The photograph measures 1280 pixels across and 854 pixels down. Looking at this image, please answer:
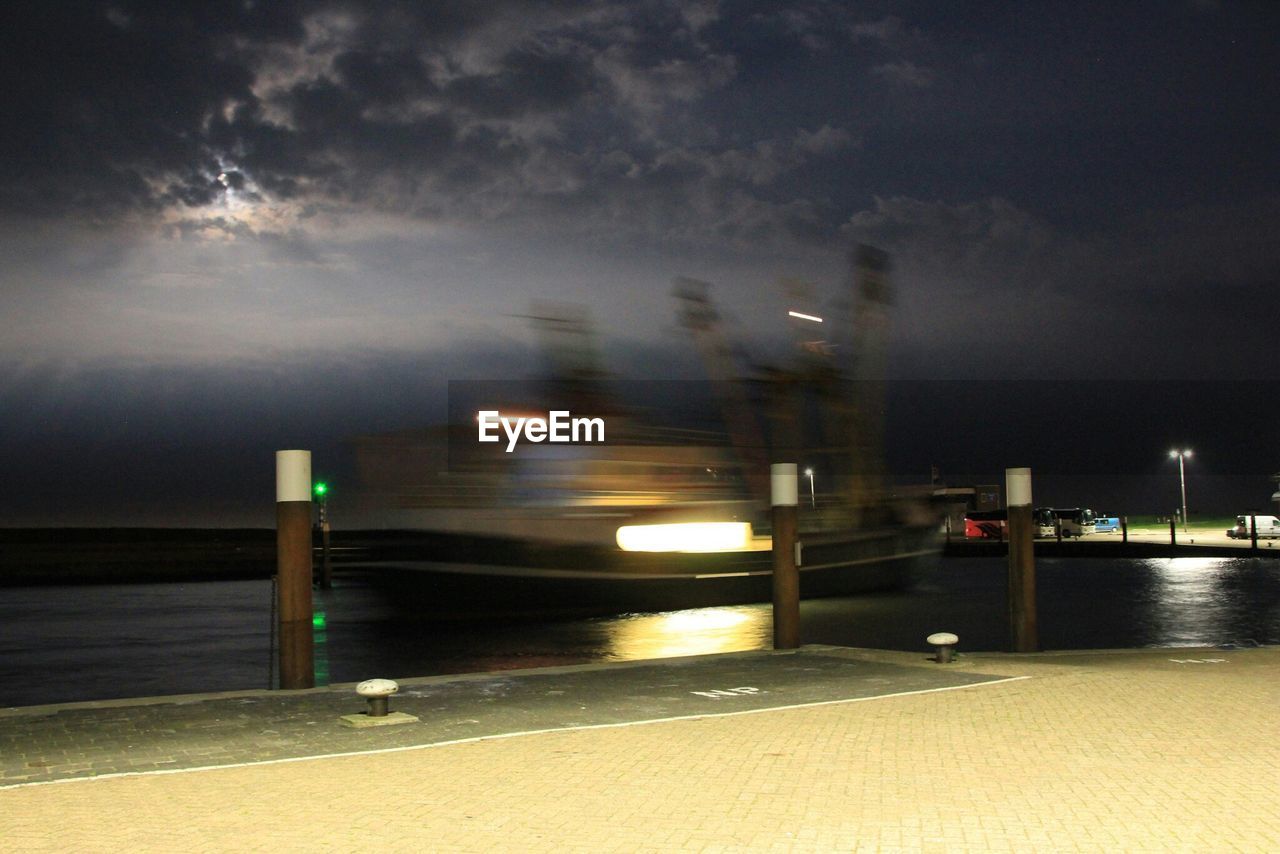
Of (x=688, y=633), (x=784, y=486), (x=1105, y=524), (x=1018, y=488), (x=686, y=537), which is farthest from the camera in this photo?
(x=1105, y=524)

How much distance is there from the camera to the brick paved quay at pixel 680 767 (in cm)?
590

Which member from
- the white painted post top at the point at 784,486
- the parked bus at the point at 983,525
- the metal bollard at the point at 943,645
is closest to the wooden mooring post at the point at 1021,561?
the metal bollard at the point at 943,645

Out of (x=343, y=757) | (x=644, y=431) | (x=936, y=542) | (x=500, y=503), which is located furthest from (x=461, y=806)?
(x=644, y=431)

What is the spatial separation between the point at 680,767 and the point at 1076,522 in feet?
244

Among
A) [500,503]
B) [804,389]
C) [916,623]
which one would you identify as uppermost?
[804,389]

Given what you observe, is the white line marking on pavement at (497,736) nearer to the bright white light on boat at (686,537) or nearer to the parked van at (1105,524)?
the bright white light on boat at (686,537)

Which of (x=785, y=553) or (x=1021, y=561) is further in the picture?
(x=785, y=553)

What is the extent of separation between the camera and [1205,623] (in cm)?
2148

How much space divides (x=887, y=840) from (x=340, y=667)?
13409mm

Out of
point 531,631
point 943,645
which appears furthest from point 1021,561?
point 531,631

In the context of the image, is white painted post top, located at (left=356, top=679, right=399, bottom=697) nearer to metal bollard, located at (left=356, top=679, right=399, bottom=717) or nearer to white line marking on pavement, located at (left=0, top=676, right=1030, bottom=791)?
metal bollard, located at (left=356, top=679, right=399, bottom=717)

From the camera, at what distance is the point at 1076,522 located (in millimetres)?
76562

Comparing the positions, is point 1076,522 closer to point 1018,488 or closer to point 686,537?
point 686,537

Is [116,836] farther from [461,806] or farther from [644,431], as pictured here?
[644,431]
